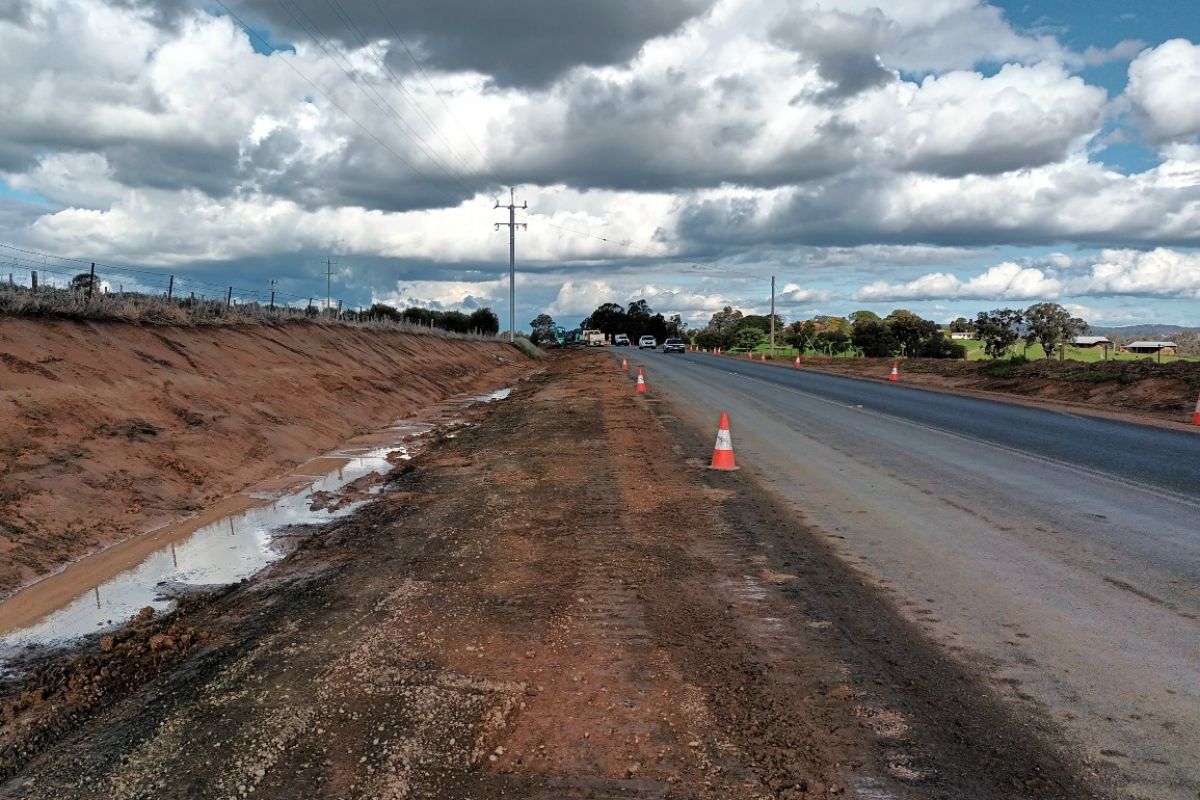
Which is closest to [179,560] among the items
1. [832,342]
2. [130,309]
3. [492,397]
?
[130,309]

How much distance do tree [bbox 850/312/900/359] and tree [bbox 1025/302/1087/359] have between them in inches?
706

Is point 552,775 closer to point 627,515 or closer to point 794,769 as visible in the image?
point 794,769

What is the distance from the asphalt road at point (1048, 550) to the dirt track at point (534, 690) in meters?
0.34

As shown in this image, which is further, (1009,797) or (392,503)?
(392,503)

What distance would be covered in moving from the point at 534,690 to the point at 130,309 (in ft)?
48.2

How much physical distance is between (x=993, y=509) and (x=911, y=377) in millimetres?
25047

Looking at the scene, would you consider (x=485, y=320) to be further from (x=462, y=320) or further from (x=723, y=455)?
(x=723, y=455)

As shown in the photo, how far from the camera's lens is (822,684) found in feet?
12.2

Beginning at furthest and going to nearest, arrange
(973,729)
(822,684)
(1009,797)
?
(822,684) → (973,729) → (1009,797)

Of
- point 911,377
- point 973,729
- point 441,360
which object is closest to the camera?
point 973,729

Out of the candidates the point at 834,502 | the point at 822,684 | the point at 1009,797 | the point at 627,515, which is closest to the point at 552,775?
the point at 822,684

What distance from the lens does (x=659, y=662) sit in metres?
3.95

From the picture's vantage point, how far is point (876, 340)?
60.1 meters

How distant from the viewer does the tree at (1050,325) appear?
124ft
